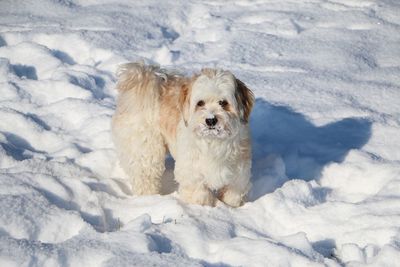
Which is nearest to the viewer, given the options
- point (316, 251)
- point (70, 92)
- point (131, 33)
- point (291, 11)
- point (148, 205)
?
point (316, 251)

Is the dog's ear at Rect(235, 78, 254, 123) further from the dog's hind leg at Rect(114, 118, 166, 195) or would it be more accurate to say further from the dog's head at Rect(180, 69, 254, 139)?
the dog's hind leg at Rect(114, 118, 166, 195)

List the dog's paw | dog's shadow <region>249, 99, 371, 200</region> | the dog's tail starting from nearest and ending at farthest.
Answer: the dog's paw
the dog's tail
dog's shadow <region>249, 99, 371, 200</region>

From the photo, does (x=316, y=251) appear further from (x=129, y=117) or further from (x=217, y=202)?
(x=129, y=117)

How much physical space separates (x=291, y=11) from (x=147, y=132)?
5.56 meters

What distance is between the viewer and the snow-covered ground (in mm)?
3592

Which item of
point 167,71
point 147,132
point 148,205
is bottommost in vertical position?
point 148,205

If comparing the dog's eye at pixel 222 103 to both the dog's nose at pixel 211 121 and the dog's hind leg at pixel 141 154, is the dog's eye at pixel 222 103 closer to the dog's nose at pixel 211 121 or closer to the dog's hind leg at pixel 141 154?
the dog's nose at pixel 211 121

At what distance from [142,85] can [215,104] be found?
0.85m

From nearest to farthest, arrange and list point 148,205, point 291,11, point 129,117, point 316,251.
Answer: point 316,251 → point 148,205 → point 129,117 → point 291,11


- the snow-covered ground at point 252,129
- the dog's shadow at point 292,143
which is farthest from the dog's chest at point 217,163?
the dog's shadow at point 292,143

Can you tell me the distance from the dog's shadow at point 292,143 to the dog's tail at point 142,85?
1274 mm

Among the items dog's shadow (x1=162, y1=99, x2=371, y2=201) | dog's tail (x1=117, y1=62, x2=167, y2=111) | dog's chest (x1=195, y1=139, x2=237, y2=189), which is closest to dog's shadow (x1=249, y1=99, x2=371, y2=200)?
dog's shadow (x1=162, y1=99, x2=371, y2=201)

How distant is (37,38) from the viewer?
8.09 metres

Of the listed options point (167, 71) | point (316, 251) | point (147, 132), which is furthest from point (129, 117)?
point (316, 251)
